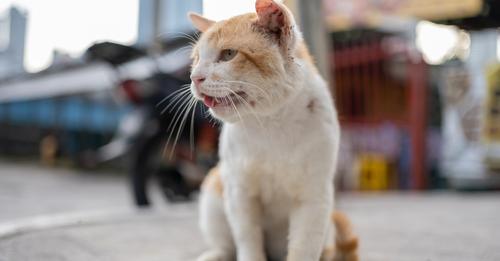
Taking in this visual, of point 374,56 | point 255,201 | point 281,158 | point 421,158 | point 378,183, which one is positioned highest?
point 374,56

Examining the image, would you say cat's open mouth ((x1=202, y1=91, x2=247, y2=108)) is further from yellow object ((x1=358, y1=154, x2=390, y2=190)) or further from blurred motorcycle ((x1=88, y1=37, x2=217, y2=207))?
yellow object ((x1=358, y1=154, x2=390, y2=190))

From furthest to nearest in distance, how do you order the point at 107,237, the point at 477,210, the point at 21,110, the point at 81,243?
the point at 21,110, the point at 477,210, the point at 107,237, the point at 81,243

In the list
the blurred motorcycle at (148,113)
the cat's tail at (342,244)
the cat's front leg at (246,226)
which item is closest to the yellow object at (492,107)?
the blurred motorcycle at (148,113)

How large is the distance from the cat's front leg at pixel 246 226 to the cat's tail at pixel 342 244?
0.22 m

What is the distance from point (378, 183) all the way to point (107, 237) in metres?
3.20

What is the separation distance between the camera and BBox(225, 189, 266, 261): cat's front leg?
3.10ft

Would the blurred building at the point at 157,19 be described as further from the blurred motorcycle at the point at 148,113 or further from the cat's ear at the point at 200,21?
the cat's ear at the point at 200,21

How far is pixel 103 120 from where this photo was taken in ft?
19.6

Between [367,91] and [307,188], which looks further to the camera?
[367,91]

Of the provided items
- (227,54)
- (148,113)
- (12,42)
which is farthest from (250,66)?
(12,42)

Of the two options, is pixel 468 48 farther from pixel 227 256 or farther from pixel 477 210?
pixel 227 256

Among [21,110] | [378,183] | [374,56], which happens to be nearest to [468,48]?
[374,56]

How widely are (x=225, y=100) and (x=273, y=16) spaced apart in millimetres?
194

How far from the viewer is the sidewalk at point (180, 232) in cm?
123
